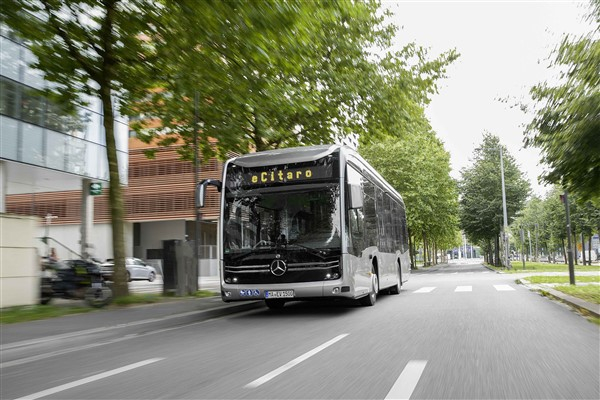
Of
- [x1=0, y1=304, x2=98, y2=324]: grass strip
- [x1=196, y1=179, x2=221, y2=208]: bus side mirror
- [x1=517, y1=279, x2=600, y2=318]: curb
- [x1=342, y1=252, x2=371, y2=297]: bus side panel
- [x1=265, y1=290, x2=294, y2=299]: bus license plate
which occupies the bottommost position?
[x1=517, y1=279, x2=600, y2=318]: curb

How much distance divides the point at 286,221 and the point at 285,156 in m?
1.37

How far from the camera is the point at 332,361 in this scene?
19.2ft

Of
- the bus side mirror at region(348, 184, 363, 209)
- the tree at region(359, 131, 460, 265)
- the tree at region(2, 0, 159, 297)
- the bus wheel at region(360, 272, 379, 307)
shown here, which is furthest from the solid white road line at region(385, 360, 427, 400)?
the tree at region(359, 131, 460, 265)

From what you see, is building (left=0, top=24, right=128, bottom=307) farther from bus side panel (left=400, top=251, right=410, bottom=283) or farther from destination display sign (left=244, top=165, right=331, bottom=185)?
bus side panel (left=400, top=251, right=410, bottom=283)

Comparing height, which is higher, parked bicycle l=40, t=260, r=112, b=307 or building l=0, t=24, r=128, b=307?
building l=0, t=24, r=128, b=307

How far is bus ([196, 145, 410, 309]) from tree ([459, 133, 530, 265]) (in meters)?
A: 38.6

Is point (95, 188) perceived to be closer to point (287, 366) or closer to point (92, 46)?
point (92, 46)

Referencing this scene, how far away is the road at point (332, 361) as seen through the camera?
4.61m

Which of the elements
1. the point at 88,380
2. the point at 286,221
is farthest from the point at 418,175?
the point at 88,380

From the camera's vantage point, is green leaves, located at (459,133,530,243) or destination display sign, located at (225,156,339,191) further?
green leaves, located at (459,133,530,243)

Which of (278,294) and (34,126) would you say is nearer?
(278,294)

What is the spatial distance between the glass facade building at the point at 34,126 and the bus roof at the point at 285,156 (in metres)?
8.03

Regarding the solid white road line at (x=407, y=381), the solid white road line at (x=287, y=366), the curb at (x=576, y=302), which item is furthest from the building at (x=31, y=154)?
the curb at (x=576, y=302)

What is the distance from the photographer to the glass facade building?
19500 mm
